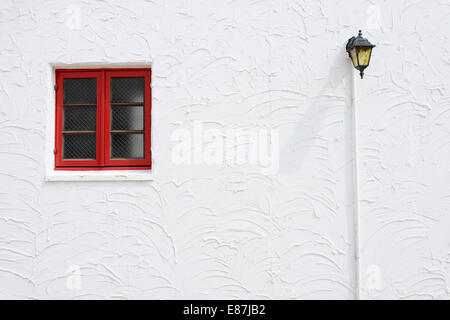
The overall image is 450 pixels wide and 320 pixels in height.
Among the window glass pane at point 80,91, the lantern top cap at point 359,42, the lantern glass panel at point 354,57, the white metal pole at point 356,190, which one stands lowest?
the white metal pole at point 356,190

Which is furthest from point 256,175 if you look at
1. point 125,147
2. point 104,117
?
point 104,117

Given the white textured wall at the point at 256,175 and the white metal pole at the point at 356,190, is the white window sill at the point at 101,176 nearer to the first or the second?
the white textured wall at the point at 256,175

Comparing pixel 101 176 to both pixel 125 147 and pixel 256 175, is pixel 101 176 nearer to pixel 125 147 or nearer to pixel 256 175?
pixel 125 147

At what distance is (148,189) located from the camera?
3.90 m

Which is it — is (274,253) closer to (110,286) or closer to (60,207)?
(110,286)

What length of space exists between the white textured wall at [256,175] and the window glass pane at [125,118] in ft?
0.95

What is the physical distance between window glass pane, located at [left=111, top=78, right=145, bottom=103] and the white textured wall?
0.23 m

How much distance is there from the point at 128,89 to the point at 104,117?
39cm

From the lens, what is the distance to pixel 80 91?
4113 mm

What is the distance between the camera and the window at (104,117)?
405cm

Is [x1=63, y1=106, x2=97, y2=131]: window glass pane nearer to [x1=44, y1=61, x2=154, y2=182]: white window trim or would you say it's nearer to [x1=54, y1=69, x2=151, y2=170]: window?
[x1=54, y1=69, x2=151, y2=170]: window

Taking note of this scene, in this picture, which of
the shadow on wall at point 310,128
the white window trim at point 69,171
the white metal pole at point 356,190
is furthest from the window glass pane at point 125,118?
the white metal pole at point 356,190

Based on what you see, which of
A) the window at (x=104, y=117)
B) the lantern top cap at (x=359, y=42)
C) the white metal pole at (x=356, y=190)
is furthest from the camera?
the window at (x=104, y=117)
